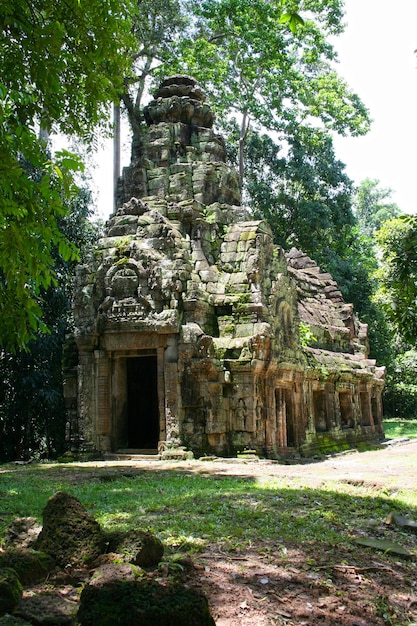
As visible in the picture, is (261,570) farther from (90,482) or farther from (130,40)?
(130,40)

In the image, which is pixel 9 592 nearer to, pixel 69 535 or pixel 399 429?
pixel 69 535

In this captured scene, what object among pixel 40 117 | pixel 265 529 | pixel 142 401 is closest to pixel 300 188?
pixel 142 401

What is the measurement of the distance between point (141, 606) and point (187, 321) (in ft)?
32.8

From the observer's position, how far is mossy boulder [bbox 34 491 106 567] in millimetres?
4867

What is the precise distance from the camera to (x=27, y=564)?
4.52 metres

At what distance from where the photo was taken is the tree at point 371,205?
2176 inches

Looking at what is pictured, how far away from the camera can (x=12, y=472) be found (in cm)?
1105

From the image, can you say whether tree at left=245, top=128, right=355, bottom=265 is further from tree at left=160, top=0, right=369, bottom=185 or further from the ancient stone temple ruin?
the ancient stone temple ruin

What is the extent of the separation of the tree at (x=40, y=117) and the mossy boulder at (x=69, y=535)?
170 centimetres

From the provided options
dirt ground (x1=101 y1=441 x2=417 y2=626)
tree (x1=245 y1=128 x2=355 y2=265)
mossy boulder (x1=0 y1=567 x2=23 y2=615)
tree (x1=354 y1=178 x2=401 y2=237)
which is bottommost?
dirt ground (x1=101 y1=441 x2=417 y2=626)

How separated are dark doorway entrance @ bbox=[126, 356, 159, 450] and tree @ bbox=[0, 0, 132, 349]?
8.83m

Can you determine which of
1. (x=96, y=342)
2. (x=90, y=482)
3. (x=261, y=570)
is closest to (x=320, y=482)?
(x=90, y=482)

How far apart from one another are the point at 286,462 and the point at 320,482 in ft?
13.4

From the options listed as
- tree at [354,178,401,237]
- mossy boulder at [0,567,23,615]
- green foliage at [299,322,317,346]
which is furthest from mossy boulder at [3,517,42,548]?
tree at [354,178,401,237]
